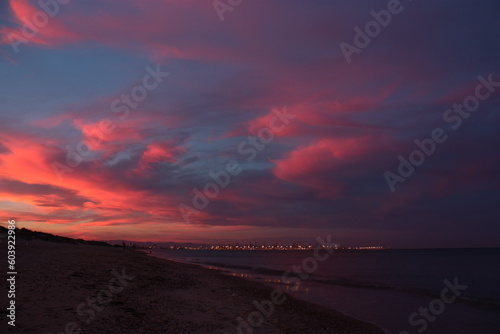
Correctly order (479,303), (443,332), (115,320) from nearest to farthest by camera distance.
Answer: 1. (115,320)
2. (443,332)
3. (479,303)

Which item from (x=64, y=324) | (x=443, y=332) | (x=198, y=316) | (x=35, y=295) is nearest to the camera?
(x=64, y=324)

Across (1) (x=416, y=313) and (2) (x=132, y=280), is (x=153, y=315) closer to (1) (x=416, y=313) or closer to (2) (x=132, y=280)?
(2) (x=132, y=280)

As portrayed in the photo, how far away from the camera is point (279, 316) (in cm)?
1534

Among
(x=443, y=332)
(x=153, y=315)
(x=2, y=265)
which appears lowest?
(x=443, y=332)

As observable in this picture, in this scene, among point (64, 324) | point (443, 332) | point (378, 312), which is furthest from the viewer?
point (378, 312)

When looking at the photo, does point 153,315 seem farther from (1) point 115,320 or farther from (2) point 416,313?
(2) point 416,313

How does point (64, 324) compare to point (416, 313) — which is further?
point (416, 313)

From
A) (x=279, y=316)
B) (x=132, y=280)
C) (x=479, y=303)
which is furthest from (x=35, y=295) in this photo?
(x=479, y=303)

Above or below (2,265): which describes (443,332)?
below

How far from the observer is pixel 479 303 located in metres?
25.5

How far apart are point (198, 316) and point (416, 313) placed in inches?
593

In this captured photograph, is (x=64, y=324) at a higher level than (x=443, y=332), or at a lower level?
higher

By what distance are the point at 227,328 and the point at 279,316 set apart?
420cm

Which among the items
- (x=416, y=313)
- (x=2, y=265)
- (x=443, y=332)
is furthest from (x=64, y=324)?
(x=416, y=313)
